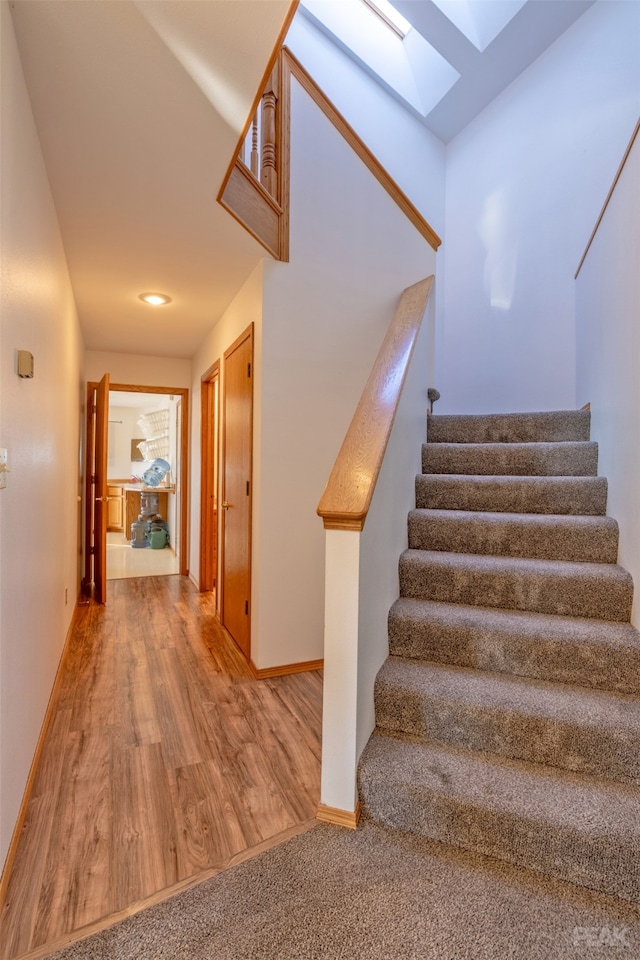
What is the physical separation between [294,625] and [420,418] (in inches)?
55.8

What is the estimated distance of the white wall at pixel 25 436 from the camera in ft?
4.36

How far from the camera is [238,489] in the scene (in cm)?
305

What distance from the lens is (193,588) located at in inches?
179

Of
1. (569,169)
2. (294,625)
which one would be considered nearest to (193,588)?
(294,625)

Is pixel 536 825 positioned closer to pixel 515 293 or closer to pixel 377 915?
pixel 377 915

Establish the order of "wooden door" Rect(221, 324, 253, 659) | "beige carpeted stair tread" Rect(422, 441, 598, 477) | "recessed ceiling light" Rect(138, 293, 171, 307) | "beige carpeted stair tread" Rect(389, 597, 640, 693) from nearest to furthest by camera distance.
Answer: "beige carpeted stair tread" Rect(389, 597, 640, 693) → "beige carpeted stair tread" Rect(422, 441, 598, 477) → "wooden door" Rect(221, 324, 253, 659) → "recessed ceiling light" Rect(138, 293, 171, 307)

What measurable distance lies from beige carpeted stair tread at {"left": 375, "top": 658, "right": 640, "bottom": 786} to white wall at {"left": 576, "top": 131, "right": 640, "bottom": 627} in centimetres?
45

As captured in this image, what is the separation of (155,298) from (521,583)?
2955 mm

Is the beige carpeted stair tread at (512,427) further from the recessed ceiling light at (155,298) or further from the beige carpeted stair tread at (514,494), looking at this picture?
the recessed ceiling light at (155,298)

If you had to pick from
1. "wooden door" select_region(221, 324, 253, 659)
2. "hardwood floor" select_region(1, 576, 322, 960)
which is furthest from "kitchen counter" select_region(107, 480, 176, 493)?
"hardwood floor" select_region(1, 576, 322, 960)

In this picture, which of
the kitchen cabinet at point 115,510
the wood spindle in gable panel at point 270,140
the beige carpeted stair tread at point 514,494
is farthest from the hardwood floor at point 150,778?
the kitchen cabinet at point 115,510

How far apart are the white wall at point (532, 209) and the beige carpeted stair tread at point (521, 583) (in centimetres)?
206

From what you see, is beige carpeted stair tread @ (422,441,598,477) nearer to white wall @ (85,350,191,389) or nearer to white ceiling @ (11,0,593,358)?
white ceiling @ (11,0,593,358)

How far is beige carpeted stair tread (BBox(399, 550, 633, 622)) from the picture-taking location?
1.75 meters
